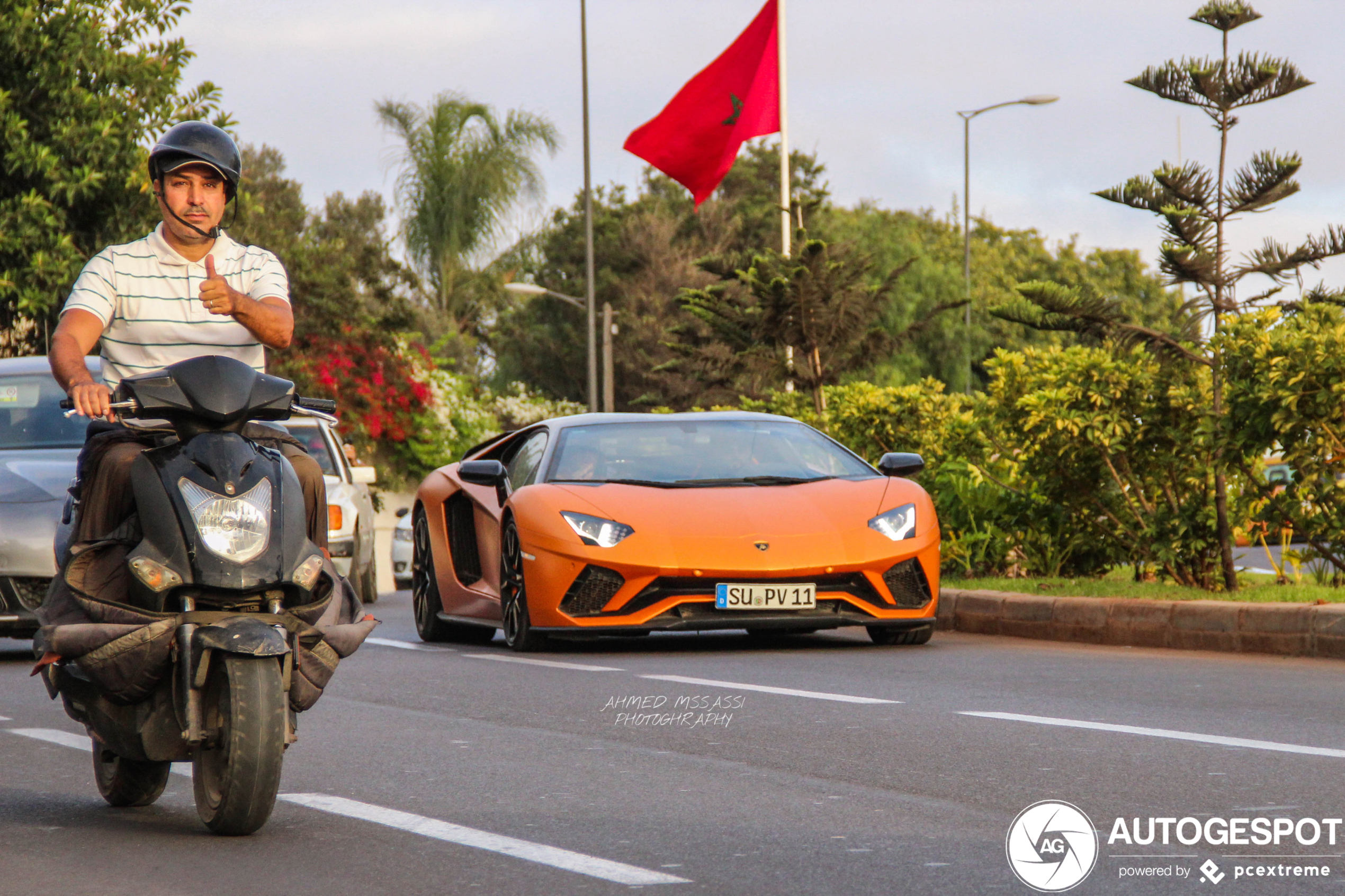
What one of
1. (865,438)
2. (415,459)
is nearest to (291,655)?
(865,438)

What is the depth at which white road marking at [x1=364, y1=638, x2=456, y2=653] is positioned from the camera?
11.1m

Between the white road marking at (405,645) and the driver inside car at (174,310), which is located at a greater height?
the driver inside car at (174,310)

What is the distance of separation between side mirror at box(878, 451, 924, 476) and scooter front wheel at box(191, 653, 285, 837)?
5962 mm

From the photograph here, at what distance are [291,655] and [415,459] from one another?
38.9 m

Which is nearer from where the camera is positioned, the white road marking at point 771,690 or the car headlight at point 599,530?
→ the white road marking at point 771,690

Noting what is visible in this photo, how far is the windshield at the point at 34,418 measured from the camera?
10.7 meters

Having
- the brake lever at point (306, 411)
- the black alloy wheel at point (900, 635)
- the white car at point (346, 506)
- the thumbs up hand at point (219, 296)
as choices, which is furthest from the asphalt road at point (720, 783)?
the white car at point (346, 506)

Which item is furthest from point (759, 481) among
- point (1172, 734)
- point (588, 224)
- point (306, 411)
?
point (588, 224)

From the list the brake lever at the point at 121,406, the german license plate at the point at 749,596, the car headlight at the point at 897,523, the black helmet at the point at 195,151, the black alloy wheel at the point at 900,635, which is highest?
the black helmet at the point at 195,151

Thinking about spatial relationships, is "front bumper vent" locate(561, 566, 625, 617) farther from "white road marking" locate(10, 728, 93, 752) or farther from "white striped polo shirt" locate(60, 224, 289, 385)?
"white striped polo shirt" locate(60, 224, 289, 385)

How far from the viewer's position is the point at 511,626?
1060 centimetres

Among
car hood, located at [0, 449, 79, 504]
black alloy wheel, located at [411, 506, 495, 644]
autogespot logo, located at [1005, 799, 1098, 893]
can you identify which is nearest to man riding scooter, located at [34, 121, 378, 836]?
autogespot logo, located at [1005, 799, 1098, 893]

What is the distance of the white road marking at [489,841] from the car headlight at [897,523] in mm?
5121

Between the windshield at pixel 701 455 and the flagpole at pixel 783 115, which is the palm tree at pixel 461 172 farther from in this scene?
the windshield at pixel 701 455
